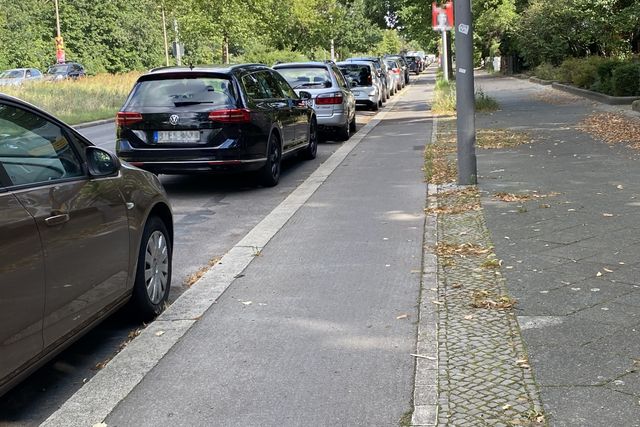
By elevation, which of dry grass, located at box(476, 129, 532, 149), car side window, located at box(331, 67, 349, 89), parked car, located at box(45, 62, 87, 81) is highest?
parked car, located at box(45, 62, 87, 81)

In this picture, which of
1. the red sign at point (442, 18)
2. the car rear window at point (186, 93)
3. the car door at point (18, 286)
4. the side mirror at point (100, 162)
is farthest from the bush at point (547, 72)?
the car door at point (18, 286)

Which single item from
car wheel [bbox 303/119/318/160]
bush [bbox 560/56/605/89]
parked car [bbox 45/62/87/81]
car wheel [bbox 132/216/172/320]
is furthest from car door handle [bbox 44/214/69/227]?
parked car [bbox 45/62/87/81]

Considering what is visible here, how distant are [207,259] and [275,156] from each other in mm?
4263

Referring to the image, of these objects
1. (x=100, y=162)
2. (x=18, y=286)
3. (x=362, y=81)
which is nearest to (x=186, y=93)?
(x=100, y=162)

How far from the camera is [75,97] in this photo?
31922 millimetres

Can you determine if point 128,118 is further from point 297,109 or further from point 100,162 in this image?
point 100,162

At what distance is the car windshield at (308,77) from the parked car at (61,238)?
39.7 ft

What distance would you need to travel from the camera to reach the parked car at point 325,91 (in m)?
16.6

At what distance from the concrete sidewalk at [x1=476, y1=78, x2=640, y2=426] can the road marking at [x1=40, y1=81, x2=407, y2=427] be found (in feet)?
7.07

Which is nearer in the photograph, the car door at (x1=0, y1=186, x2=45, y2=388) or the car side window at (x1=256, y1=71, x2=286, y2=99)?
the car door at (x1=0, y1=186, x2=45, y2=388)

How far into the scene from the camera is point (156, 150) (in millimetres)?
9898

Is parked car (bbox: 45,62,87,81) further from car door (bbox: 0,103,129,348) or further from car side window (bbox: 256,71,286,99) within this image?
car door (bbox: 0,103,129,348)

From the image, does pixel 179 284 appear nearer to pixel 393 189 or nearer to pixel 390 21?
pixel 393 189

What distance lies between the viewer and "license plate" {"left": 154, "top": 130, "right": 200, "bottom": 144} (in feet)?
32.3
